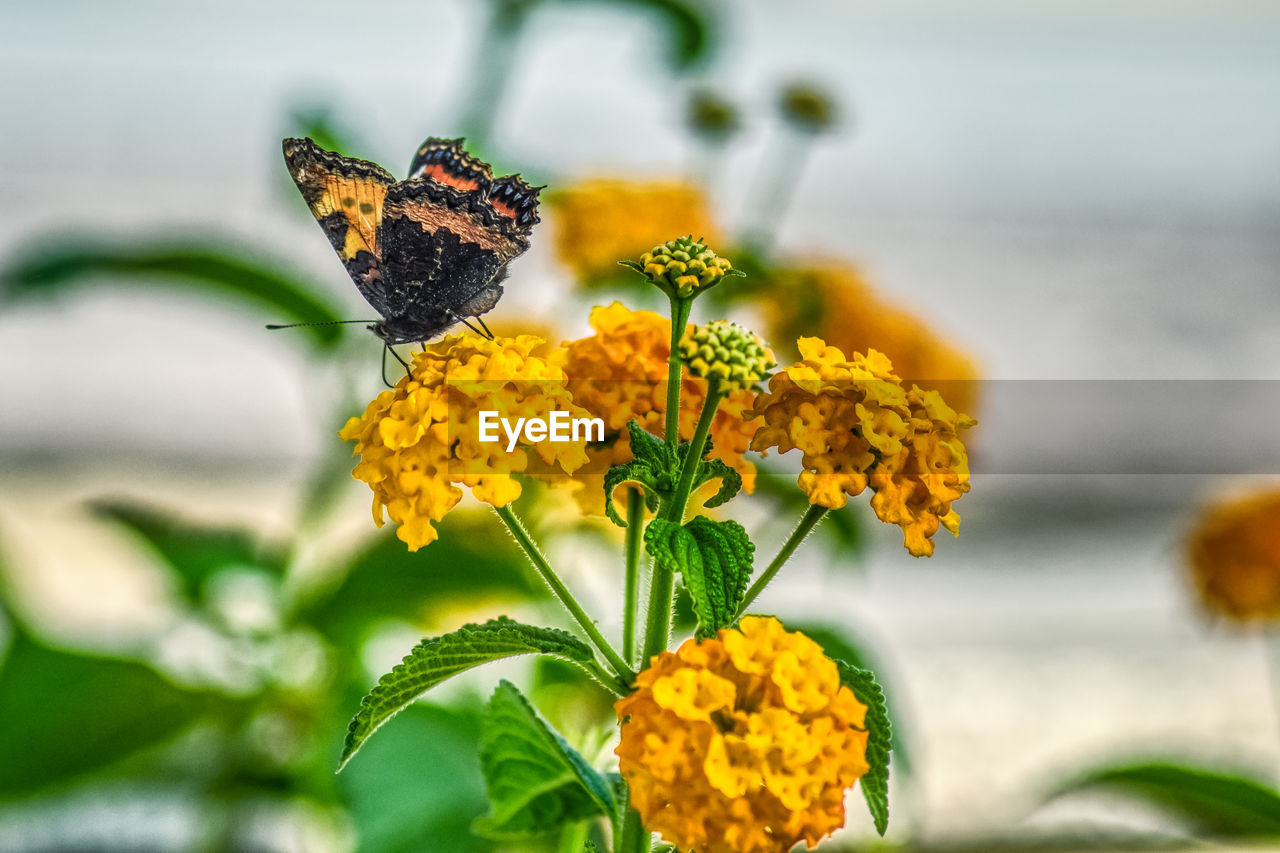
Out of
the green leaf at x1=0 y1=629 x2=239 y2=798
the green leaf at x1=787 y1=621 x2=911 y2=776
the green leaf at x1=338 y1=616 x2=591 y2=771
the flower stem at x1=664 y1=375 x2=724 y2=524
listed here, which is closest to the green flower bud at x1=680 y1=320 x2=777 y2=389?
the flower stem at x1=664 y1=375 x2=724 y2=524

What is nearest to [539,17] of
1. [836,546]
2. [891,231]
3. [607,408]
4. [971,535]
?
[836,546]

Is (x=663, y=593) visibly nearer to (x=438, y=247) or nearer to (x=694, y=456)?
(x=694, y=456)

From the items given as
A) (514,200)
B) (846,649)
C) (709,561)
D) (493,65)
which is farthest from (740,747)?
(493,65)

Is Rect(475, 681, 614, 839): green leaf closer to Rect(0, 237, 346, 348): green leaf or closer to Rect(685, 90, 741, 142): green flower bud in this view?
Rect(0, 237, 346, 348): green leaf

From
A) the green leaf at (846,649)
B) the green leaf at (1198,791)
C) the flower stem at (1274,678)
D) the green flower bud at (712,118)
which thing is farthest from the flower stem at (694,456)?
the flower stem at (1274,678)

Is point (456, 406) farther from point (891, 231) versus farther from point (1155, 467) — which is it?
point (891, 231)
